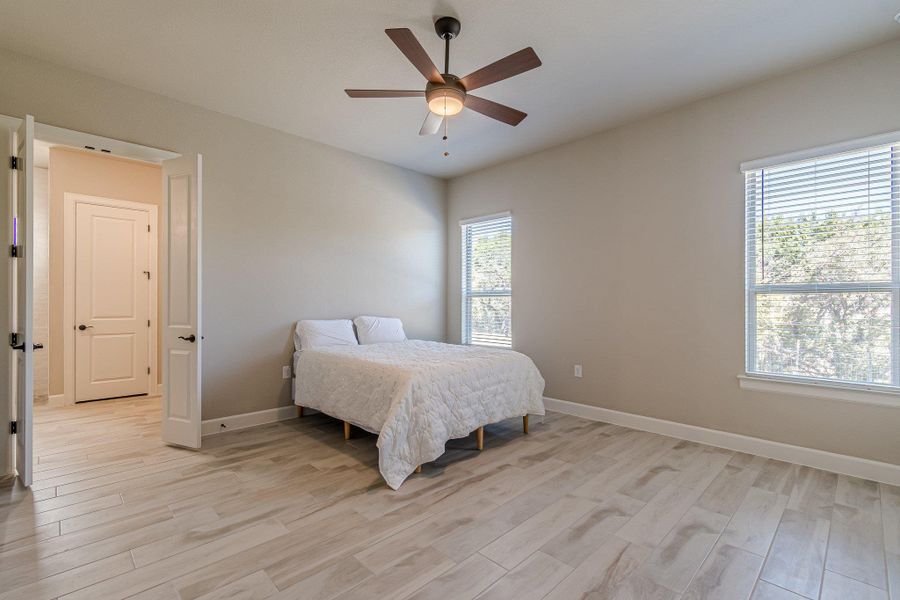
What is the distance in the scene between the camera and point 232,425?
3.72 meters

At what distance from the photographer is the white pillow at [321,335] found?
160 inches

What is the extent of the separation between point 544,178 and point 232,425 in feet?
Result: 13.3

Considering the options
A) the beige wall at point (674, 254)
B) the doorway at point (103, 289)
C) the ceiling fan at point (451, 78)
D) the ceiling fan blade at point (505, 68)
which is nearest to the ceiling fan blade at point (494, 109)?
the ceiling fan at point (451, 78)

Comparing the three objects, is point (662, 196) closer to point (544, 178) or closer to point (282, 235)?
point (544, 178)

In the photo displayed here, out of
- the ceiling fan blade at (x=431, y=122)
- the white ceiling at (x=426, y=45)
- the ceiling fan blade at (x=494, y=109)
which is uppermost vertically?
the white ceiling at (x=426, y=45)

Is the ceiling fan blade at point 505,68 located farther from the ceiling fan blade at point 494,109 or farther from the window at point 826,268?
the window at point 826,268

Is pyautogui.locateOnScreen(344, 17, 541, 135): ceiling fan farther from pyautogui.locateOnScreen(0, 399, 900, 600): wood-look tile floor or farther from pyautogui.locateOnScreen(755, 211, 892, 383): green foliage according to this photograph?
pyautogui.locateOnScreen(0, 399, 900, 600): wood-look tile floor

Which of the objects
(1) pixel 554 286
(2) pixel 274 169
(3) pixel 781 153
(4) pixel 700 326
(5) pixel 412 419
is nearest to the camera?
(5) pixel 412 419

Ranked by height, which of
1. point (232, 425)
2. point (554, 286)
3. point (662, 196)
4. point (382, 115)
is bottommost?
point (232, 425)

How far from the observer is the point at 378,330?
4586 millimetres

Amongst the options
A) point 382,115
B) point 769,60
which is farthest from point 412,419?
point 769,60

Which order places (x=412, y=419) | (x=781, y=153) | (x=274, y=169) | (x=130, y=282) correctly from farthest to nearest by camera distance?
(x=130, y=282) → (x=274, y=169) → (x=781, y=153) → (x=412, y=419)

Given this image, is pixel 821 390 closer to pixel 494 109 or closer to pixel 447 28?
pixel 494 109

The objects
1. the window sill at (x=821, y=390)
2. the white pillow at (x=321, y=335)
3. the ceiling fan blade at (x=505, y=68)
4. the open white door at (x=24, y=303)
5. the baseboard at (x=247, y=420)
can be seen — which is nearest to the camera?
the ceiling fan blade at (x=505, y=68)
